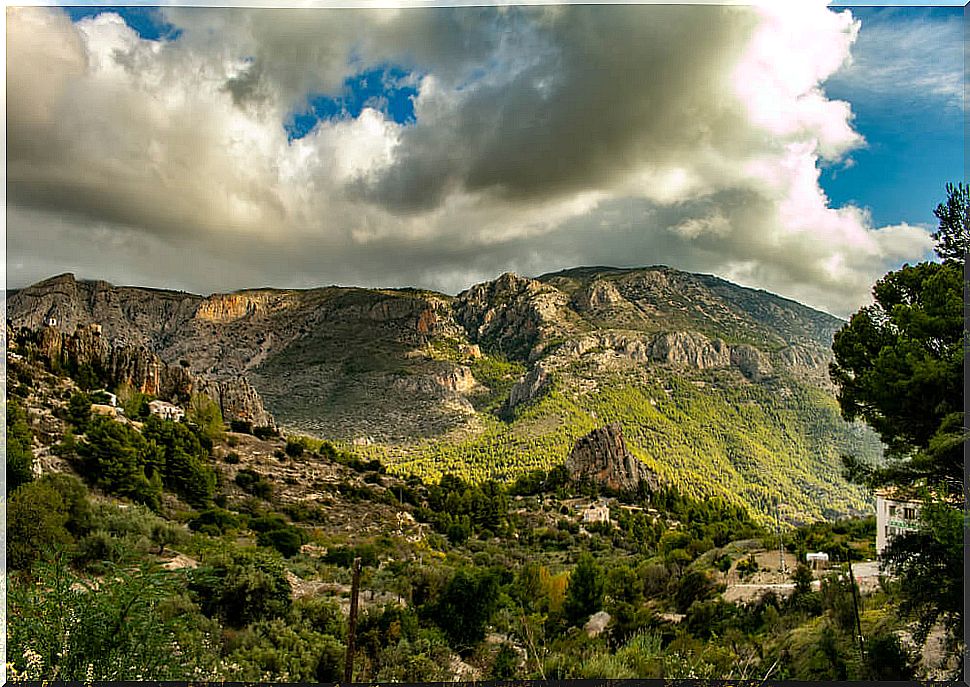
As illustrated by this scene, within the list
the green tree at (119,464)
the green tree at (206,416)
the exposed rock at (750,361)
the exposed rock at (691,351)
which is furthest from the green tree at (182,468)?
the exposed rock at (750,361)

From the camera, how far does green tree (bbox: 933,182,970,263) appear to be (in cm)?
461

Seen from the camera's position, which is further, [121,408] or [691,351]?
[691,351]

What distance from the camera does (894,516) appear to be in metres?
6.69

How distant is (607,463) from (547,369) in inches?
196

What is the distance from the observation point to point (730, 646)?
5219mm

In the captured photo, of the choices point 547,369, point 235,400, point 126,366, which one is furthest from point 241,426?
point 547,369

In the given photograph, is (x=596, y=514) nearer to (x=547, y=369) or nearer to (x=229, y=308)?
(x=547, y=369)

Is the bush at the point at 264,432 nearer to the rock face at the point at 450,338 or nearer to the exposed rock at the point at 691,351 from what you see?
the rock face at the point at 450,338

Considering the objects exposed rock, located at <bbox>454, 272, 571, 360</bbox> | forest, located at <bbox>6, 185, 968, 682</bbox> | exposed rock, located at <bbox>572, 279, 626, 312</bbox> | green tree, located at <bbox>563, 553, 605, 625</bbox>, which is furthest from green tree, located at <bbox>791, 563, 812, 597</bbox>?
exposed rock, located at <bbox>572, 279, 626, 312</bbox>

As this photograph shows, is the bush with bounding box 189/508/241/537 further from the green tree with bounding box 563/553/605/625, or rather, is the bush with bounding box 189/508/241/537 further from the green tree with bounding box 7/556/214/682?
the green tree with bounding box 563/553/605/625

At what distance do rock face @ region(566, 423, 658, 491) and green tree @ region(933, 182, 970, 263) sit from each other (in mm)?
13708

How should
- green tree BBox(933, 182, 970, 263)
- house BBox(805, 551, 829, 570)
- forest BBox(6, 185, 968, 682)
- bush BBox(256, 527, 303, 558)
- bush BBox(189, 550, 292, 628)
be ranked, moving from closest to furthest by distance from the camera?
forest BBox(6, 185, 968, 682)
green tree BBox(933, 182, 970, 263)
bush BBox(189, 550, 292, 628)
bush BBox(256, 527, 303, 558)
house BBox(805, 551, 829, 570)

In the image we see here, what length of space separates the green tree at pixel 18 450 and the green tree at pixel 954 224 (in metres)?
8.44

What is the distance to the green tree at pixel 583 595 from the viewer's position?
23.8 feet
